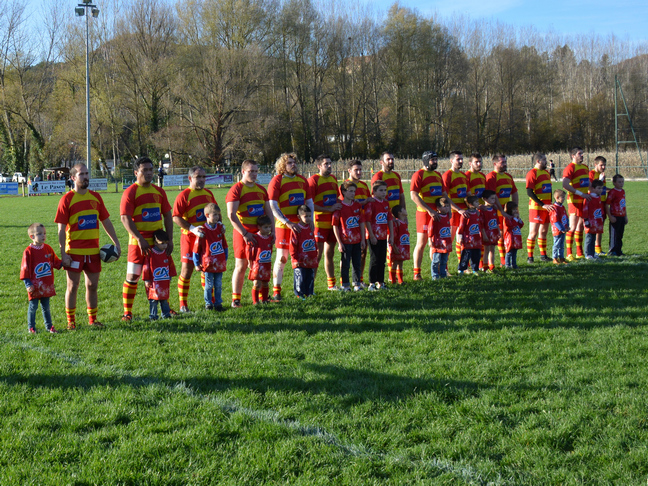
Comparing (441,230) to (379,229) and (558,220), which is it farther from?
(558,220)

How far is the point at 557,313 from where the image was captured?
20.1 feet

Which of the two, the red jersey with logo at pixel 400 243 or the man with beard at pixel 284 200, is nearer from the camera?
the man with beard at pixel 284 200

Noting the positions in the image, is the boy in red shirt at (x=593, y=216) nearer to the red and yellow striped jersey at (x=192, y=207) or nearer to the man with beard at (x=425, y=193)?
the man with beard at (x=425, y=193)

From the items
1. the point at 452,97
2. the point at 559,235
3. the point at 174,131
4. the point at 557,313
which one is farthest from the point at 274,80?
the point at 557,313

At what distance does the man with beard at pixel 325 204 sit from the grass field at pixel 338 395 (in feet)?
3.49

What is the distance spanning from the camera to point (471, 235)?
8258 mm

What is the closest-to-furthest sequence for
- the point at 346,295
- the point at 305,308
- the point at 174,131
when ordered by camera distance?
the point at 305,308
the point at 346,295
the point at 174,131

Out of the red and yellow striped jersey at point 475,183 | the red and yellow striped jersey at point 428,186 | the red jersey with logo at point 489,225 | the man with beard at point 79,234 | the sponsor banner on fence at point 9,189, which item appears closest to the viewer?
the man with beard at point 79,234

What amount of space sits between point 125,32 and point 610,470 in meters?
49.5

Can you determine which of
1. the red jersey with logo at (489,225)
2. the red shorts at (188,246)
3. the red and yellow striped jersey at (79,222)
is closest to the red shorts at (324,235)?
the red shorts at (188,246)

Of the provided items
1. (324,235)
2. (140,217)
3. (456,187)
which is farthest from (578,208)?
(140,217)

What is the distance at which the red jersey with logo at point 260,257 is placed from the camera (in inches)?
262

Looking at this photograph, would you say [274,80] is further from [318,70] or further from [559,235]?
[559,235]

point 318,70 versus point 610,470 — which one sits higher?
point 318,70
